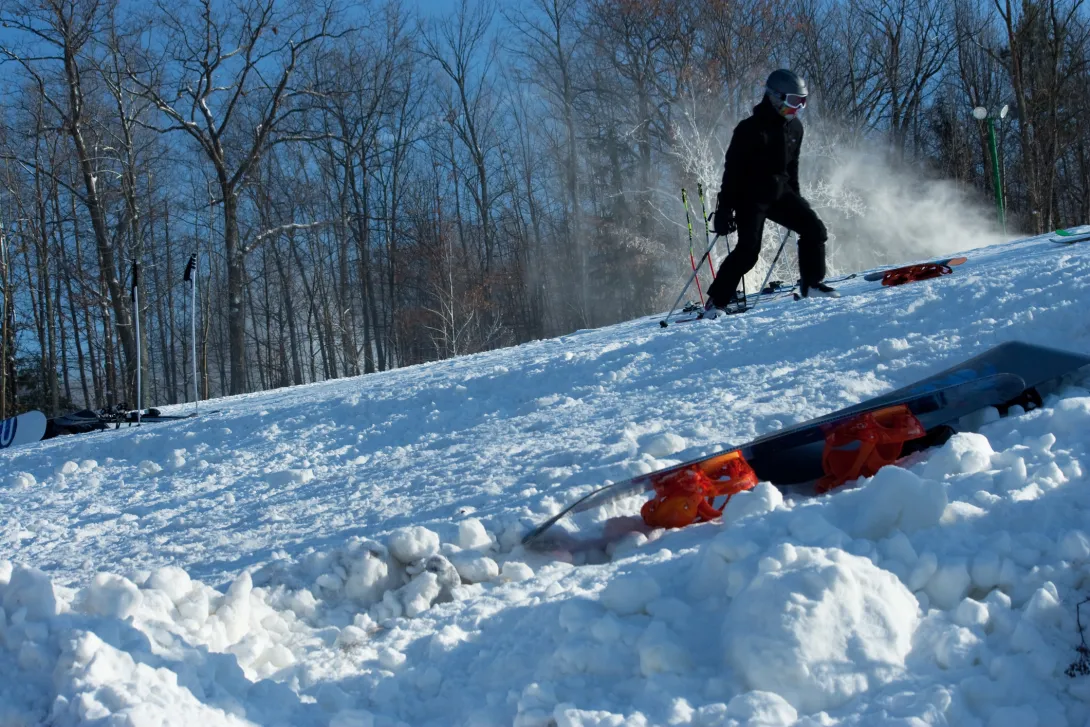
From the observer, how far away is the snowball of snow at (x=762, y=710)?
1.96m

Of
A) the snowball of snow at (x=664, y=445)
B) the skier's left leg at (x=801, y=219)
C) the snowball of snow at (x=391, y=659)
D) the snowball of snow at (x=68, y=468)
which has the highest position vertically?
the skier's left leg at (x=801, y=219)

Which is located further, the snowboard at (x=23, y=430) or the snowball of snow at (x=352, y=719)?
the snowboard at (x=23, y=430)

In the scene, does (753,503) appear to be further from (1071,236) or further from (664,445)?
(1071,236)

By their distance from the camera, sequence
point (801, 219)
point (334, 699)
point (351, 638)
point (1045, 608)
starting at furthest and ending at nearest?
point (801, 219) < point (351, 638) < point (334, 699) < point (1045, 608)

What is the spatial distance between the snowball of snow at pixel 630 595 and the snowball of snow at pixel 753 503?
712mm

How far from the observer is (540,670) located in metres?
2.36

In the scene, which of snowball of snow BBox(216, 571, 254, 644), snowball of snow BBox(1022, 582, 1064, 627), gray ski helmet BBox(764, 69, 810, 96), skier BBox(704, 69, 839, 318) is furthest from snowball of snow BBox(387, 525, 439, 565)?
gray ski helmet BBox(764, 69, 810, 96)

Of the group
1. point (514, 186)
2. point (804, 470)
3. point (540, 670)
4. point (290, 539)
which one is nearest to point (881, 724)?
point (540, 670)

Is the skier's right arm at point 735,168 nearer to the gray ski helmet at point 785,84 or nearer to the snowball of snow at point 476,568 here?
the gray ski helmet at point 785,84

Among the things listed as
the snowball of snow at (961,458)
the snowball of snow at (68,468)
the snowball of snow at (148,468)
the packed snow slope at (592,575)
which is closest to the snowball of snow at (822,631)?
the packed snow slope at (592,575)

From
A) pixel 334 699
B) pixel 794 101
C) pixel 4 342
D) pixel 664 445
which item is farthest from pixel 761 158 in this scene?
pixel 4 342

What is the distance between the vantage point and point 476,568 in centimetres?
333

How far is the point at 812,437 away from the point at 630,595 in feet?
→ 4.99

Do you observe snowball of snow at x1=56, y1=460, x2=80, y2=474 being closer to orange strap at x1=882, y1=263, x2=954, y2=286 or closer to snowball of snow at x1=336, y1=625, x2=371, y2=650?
snowball of snow at x1=336, y1=625, x2=371, y2=650
